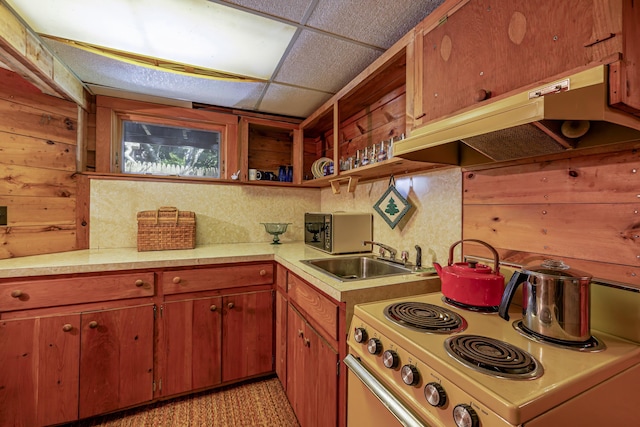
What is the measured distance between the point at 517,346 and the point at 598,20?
876mm

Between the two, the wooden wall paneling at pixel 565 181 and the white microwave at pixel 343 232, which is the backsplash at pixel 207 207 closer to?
the white microwave at pixel 343 232

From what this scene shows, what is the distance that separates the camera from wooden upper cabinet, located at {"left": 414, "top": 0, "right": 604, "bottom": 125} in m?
0.72

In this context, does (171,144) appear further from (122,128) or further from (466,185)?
(466,185)

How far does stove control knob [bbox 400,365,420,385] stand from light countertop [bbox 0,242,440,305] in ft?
1.29

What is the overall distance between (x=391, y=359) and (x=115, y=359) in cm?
167

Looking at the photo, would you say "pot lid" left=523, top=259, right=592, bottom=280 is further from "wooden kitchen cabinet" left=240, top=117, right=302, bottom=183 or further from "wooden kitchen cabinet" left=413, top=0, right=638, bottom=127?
"wooden kitchen cabinet" left=240, top=117, right=302, bottom=183

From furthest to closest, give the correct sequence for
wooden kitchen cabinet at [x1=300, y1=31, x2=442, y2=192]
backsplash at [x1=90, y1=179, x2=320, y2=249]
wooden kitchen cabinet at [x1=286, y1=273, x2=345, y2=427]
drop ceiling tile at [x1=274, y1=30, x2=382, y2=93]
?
1. backsplash at [x1=90, y1=179, x2=320, y2=249]
2. drop ceiling tile at [x1=274, y1=30, x2=382, y2=93]
3. wooden kitchen cabinet at [x1=300, y1=31, x2=442, y2=192]
4. wooden kitchen cabinet at [x1=286, y1=273, x2=345, y2=427]

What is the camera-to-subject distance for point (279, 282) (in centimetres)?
190

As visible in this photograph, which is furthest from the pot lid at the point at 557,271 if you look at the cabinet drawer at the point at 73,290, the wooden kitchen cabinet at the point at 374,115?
the cabinet drawer at the point at 73,290

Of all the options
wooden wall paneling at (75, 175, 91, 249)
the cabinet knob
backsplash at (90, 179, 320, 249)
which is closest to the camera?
the cabinet knob

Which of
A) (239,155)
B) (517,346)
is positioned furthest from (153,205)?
(517,346)

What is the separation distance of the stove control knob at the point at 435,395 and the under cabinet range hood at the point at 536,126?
712mm

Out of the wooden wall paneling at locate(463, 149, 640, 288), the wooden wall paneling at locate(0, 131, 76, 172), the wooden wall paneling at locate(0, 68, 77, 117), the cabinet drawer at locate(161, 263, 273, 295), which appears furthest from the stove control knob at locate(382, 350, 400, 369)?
the wooden wall paneling at locate(0, 68, 77, 117)

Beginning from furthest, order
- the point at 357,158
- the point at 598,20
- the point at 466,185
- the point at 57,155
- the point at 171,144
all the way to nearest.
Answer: the point at 171,144 → the point at 357,158 → the point at 57,155 → the point at 466,185 → the point at 598,20
